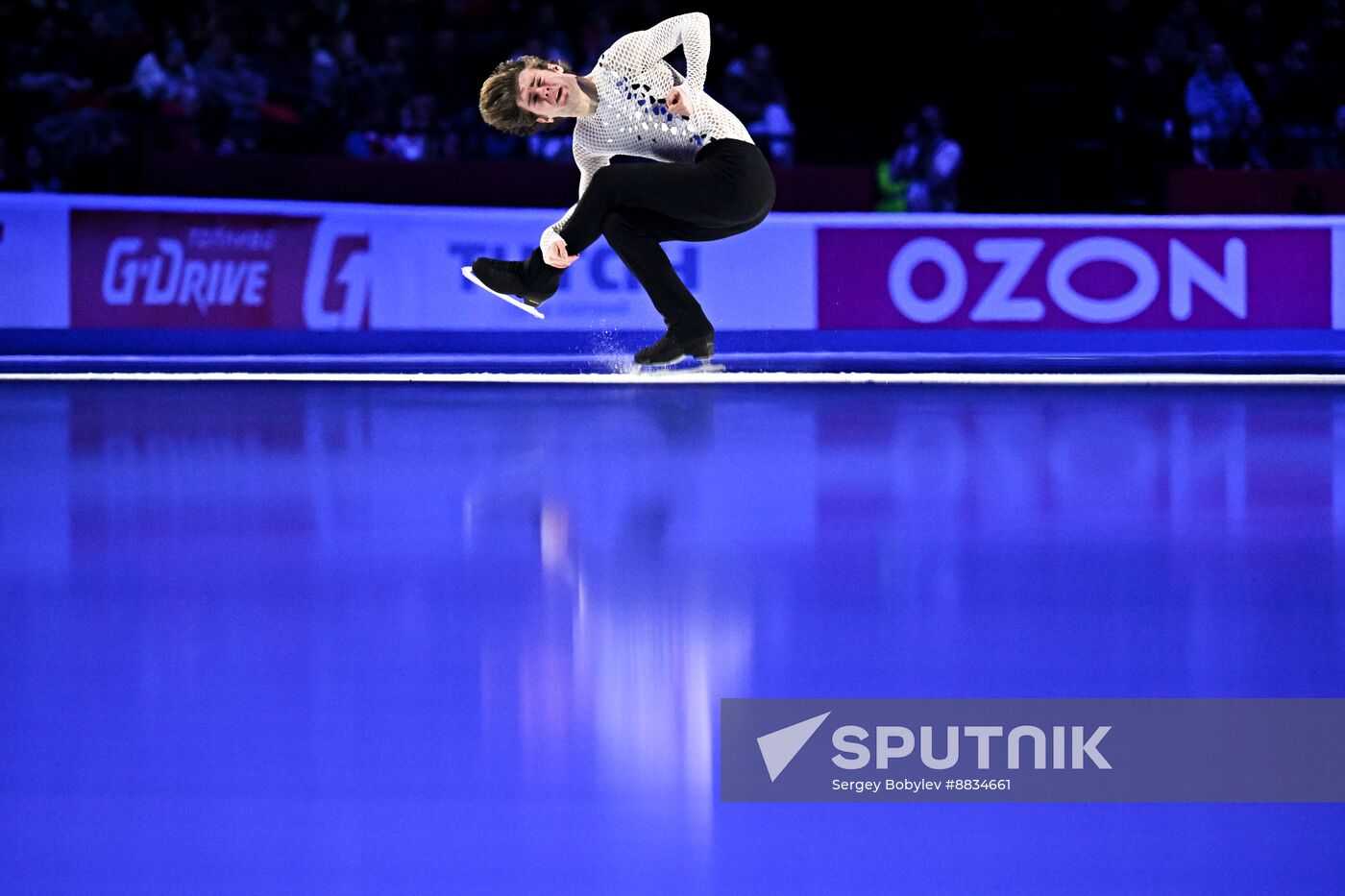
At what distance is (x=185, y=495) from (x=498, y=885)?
8.78 ft

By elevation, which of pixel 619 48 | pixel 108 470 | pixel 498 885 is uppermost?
pixel 619 48

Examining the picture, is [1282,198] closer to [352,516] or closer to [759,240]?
[759,240]

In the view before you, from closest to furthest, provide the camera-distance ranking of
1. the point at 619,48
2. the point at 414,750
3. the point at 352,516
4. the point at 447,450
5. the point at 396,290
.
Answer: the point at 414,750, the point at 352,516, the point at 447,450, the point at 619,48, the point at 396,290

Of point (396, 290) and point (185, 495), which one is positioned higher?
point (396, 290)

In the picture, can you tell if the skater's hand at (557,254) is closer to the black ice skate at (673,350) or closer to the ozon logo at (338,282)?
the black ice skate at (673,350)

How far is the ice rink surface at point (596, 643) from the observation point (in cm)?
156

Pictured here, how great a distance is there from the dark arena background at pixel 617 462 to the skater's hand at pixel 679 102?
20cm

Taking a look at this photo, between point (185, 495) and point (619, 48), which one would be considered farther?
point (619, 48)

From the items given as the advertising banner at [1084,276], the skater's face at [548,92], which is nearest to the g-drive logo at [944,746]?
the skater's face at [548,92]

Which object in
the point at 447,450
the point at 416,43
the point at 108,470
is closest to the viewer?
the point at 108,470

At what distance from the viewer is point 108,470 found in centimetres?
446

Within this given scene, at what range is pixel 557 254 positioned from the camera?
5.93 m

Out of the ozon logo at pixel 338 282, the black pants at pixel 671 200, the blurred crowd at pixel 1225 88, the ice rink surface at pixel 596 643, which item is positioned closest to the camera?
the ice rink surface at pixel 596 643

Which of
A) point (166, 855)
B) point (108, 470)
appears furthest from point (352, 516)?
point (166, 855)
